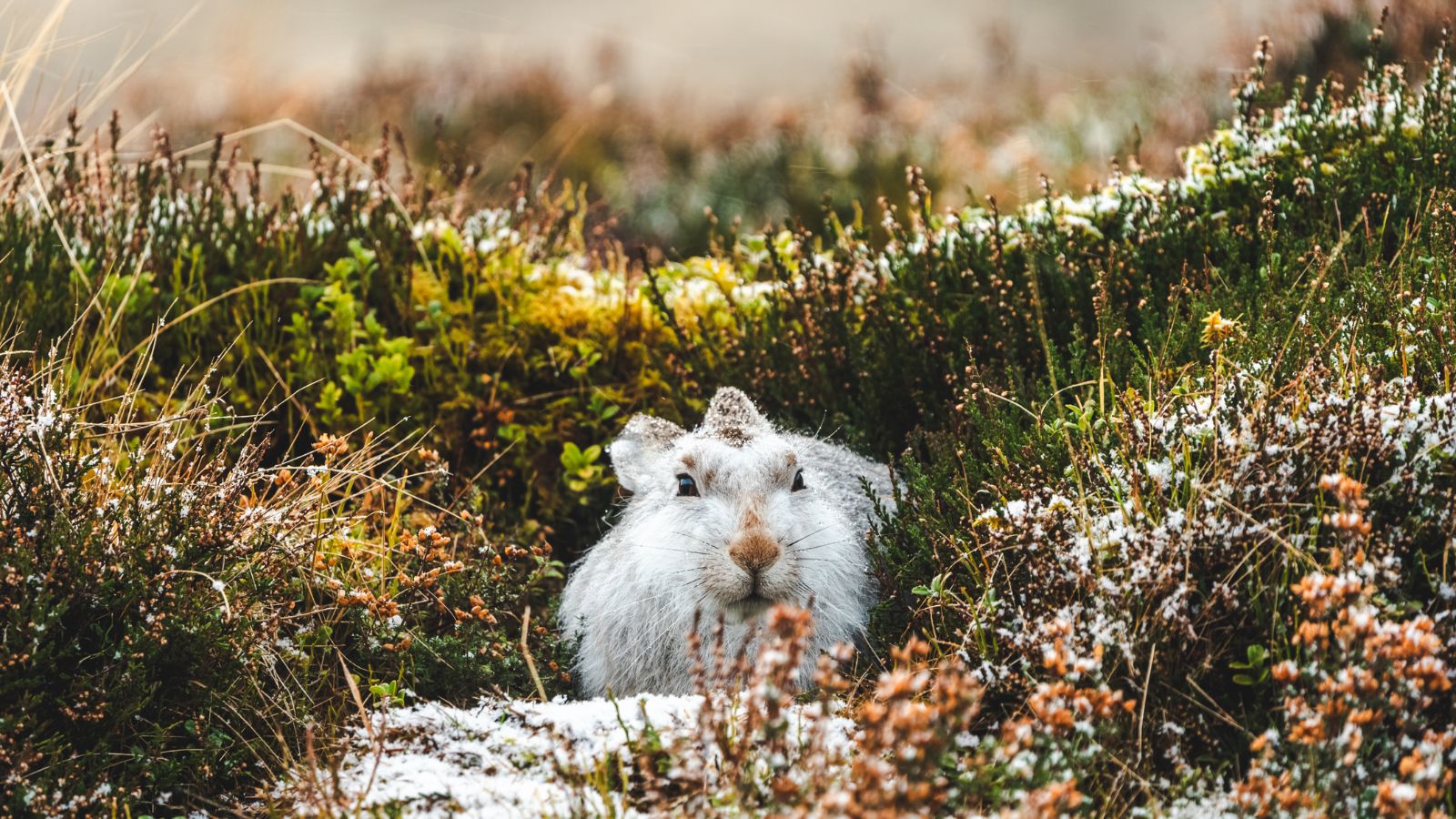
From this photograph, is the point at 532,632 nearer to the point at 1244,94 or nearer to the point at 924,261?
the point at 924,261

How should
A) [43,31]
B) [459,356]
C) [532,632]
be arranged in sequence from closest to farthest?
[532,632], [43,31], [459,356]

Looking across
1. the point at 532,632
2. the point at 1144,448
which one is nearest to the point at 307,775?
the point at 532,632

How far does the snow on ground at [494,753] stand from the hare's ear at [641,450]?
1048mm

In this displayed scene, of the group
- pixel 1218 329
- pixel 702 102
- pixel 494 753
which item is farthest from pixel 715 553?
pixel 702 102

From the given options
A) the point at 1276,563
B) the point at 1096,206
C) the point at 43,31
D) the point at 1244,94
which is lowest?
the point at 1276,563

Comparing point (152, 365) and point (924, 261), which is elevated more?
point (924, 261)

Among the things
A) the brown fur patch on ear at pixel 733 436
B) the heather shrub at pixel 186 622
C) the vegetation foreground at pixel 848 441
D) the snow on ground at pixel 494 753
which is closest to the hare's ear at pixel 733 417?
the brown fur patch on ear at pixel 733 436

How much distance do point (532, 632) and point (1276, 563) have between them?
2443 mm

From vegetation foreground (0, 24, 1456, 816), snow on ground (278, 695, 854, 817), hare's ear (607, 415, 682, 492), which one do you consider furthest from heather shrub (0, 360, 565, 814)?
hare's ear (607, 415, 682, 492)

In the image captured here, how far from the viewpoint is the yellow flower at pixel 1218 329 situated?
3553mm

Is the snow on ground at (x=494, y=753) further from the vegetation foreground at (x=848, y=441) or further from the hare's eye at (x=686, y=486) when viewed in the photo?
the hare's eye at (x=686, y=486)

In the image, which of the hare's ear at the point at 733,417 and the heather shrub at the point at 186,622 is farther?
the hare's ear at the point at 733,417

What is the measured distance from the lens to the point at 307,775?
3021 mm

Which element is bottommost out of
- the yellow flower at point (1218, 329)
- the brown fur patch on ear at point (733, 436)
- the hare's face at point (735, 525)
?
the hare's face at point (735, 525)
